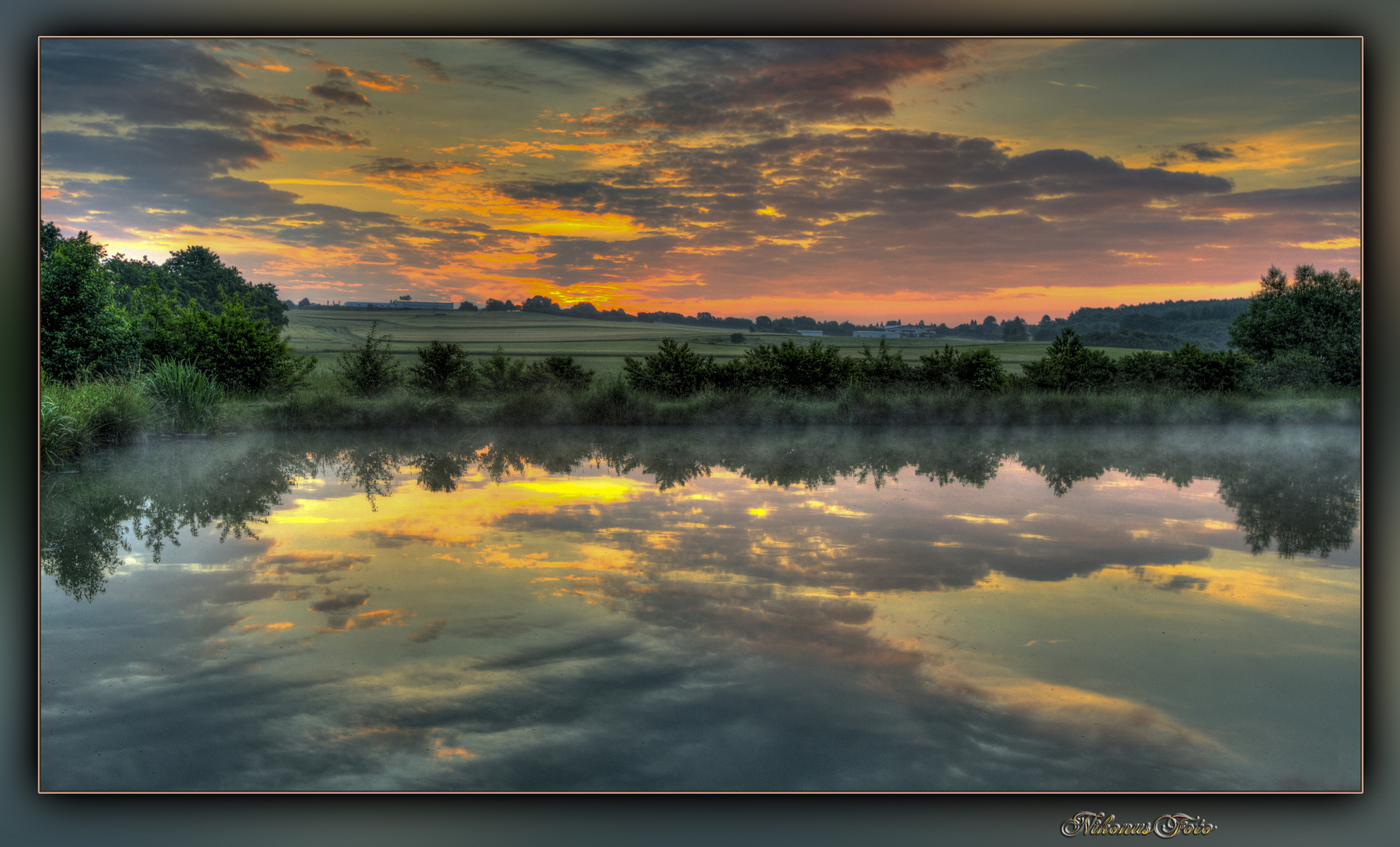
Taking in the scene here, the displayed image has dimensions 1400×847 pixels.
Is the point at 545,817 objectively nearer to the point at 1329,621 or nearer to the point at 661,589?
the point at 661,589

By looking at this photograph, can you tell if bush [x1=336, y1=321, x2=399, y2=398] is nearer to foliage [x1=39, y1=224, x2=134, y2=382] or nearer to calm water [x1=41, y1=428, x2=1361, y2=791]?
foliage [x1=39, y1=224, x2=134, y2=382]

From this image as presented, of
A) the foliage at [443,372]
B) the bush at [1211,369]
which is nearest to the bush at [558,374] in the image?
the foliage at [443,372]

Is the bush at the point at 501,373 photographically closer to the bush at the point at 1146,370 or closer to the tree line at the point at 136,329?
the tree line at the point at 136,329

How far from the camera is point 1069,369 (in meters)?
13.9

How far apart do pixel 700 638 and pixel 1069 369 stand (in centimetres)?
1252

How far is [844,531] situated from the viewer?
6.04 m

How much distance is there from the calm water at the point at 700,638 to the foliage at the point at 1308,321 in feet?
2.75

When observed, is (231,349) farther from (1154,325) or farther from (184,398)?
(1154,325)

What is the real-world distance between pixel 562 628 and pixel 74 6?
3986 mm

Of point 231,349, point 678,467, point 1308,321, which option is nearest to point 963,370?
point 1308,321

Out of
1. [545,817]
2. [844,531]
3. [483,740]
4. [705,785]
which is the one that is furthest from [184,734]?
[844,531]

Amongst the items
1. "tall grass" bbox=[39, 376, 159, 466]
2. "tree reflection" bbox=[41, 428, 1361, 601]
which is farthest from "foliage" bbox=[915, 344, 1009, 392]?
"tall grass" bbox=[39, 376, 159, 466]

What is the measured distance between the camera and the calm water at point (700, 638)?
9.43 ft

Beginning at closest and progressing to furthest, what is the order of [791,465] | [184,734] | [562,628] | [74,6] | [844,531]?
[184,734]
[74,6]
[562,628]
[844,531]
[791,465]
